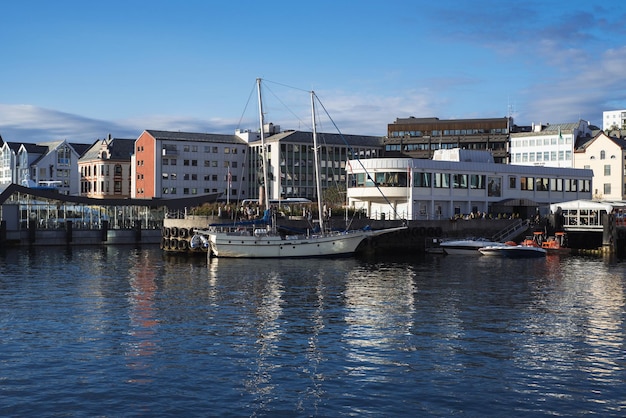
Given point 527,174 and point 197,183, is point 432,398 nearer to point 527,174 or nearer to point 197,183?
point 527,174

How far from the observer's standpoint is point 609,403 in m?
27.5

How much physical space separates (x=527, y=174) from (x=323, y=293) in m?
81.0

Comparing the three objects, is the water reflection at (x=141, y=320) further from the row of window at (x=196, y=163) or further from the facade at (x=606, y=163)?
the facade at (x=606, y=163)

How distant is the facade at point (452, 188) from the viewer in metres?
112

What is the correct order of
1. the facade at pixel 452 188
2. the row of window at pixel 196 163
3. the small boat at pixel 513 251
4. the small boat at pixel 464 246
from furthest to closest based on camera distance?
the row of window at pixel 196 163 → the facade at pixel 452 188 → the small boat at pixel 464 246 → the small boat at pixel 513 251

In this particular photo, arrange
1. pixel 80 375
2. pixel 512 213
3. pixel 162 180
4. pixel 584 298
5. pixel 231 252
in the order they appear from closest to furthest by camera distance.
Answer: pixel 80 375 → pixel 584 298 → pixel 231 252 → pixel 512 213 → pixel 162 180

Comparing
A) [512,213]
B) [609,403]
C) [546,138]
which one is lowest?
[609,403]

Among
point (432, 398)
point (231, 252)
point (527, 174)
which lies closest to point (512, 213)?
point (527, 174)

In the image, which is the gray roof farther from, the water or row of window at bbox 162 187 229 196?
the water

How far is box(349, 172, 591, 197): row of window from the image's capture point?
11269cm

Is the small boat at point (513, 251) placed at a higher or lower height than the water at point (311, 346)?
higher

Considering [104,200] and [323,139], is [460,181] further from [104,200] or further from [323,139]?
[323,139]

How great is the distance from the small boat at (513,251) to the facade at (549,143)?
8732 cm

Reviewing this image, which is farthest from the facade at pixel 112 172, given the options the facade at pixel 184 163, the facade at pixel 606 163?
the facade at pixel 606 163
